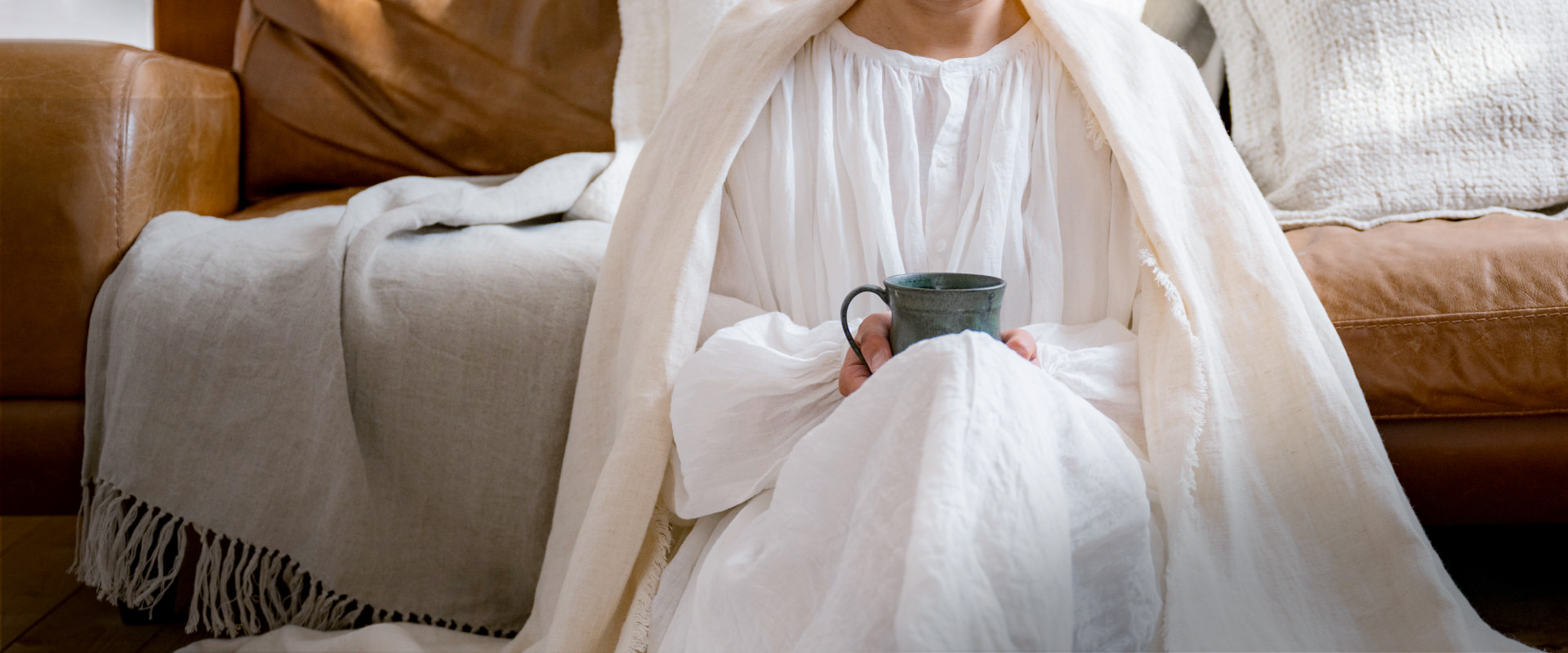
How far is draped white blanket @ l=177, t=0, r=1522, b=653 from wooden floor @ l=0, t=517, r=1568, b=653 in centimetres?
38

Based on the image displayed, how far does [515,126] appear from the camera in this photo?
154 cm

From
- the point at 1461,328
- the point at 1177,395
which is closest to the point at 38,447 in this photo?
the point at 1177,395

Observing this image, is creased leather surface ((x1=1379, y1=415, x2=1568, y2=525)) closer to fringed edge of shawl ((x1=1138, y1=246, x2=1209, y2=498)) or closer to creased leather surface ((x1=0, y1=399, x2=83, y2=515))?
fringed edge of shawl ((x1=1138, y1=246, x2=1209, y2=498))

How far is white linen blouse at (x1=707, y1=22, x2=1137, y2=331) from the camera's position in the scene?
3.14ft

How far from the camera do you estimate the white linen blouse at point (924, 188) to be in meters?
0.96

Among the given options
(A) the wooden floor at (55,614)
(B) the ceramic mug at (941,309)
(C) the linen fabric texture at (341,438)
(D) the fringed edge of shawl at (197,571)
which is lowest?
(A) the wooden floor at (55,614)

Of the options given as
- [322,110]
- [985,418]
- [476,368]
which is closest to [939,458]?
[985,418]

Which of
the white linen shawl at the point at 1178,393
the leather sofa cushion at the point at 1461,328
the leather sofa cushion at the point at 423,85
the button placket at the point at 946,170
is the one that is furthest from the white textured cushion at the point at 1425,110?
the leather sofa cushion at the point at 423,85

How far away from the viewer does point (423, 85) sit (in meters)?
1.55

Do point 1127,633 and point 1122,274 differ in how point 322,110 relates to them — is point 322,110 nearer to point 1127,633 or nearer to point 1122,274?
point 1122,274

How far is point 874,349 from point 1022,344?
13cm

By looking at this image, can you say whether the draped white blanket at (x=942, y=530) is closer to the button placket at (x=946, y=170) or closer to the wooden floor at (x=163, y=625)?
the button placket at (x=946, y=170)

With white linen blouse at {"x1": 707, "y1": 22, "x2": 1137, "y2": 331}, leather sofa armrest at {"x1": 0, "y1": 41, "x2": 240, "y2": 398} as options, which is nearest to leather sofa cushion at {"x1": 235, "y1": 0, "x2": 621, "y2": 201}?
leather sofa armrest at {"x1": 0, "y1": 41, "x2": 240, "y2": 398}

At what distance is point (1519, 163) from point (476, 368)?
142 cm
